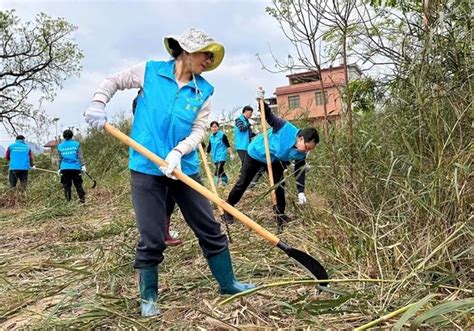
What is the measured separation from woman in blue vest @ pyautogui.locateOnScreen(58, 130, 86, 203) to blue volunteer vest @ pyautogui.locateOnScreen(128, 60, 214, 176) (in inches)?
235

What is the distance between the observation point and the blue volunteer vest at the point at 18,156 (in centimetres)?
980

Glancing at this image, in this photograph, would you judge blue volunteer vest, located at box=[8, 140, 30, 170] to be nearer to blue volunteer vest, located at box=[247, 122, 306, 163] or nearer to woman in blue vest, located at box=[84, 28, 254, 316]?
blue volunteer vest, located at box=[247, 122, 306, 163]

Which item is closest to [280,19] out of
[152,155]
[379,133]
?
[379,133]

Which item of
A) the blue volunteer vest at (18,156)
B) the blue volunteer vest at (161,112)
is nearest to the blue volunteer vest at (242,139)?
the blue volunteer vest at (161,112)

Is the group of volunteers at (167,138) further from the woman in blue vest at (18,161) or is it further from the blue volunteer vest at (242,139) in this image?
the woman in blue vest at (18,161)

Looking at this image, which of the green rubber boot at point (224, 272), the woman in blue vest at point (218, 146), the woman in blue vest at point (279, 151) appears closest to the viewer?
the green rubber boot at point (224, 272)

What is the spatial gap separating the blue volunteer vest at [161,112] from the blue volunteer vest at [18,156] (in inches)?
324

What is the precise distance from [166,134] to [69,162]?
20.2 feet

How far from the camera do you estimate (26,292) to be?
2957mm

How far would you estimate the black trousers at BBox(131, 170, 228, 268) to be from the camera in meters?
2.43

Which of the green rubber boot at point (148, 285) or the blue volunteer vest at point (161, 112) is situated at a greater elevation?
the blue volunteer vest at point (161, 112)

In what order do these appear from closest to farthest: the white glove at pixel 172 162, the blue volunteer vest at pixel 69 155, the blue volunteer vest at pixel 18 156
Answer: the white glove at pixel 172 162 → the blue volunteer vest at pixel 69 155 → the blue volunteer vest at pixel 18 156

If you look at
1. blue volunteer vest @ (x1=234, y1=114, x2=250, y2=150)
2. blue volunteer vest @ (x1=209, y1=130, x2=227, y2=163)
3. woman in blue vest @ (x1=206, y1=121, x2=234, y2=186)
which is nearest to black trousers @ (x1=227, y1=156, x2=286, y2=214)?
blue volunteer vest @ (x1=234, y1=114, x2=250, y2=150)

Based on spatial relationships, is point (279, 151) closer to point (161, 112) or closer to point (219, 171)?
point (161, 112)
